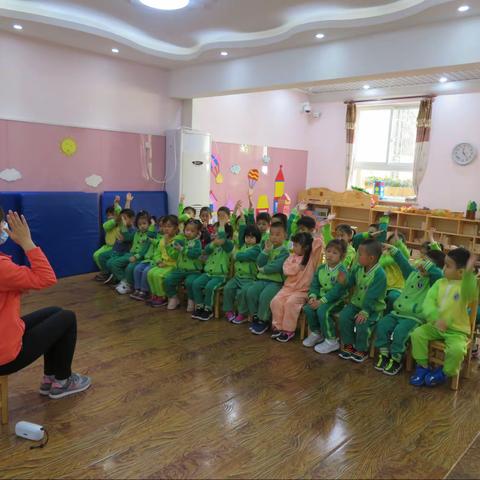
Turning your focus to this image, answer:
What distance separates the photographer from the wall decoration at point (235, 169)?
7597mm

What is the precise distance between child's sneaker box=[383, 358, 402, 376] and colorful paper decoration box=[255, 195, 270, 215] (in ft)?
16.8

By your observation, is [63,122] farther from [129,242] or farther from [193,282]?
[193,282]

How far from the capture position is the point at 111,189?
6016mm

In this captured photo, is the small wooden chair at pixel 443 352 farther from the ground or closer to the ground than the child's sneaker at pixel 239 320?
farther from the ground

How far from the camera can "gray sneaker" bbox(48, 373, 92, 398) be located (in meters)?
2.70

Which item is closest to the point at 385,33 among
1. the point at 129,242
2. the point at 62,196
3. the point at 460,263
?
the point at 460,263

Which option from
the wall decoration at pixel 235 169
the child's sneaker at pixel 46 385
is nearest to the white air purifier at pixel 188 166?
the wall decoration at pixel 235 169

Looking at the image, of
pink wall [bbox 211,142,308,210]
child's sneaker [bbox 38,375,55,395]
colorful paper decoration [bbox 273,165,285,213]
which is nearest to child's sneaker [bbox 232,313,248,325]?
child's sneaker [bbox 38,375,55,395]

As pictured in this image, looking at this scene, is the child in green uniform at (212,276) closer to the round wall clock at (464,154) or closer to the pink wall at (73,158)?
the pink wall at (73,158)

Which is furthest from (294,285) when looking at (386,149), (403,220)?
(386,149)

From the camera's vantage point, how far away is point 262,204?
823cm

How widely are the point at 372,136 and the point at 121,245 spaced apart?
216 inches

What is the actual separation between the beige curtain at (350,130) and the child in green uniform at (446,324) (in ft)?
19.0

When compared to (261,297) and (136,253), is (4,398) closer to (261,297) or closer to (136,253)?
(261,297)
